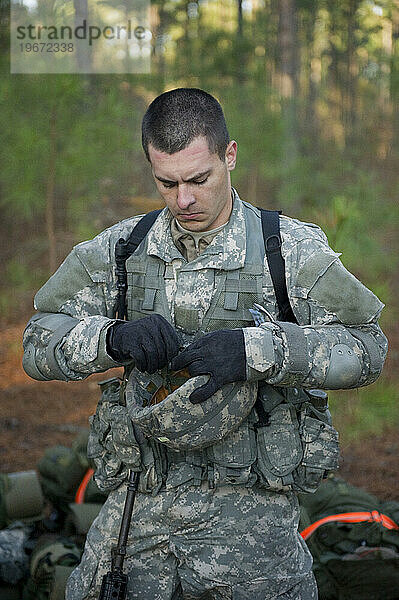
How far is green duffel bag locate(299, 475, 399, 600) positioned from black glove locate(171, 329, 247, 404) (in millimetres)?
1662

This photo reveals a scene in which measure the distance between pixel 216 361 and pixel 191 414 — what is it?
0.63 feet

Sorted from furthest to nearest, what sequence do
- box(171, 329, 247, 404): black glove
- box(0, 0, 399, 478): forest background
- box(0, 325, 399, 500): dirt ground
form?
box(0, 0, 399, 478): forest background, box(0, 325, 399, 500): dirt ground, box(171, 329, 247, 404): black glove

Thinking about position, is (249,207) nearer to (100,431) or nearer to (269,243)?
(269,243)

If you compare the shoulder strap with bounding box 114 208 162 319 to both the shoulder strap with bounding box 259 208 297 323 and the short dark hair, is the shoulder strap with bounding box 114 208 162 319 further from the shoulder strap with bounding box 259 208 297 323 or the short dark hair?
the shoulder strap with bounding box 259 208 297 323

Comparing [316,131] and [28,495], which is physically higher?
[316,131]

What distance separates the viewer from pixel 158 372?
225 centimetres

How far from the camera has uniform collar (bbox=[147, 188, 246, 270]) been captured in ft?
7.39

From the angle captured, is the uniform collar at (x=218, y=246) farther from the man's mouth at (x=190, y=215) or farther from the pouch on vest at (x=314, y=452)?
the pouch on vest at (x=314, y=452)

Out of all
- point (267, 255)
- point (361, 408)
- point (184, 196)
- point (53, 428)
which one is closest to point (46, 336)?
point (184, 196)

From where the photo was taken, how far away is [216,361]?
1.96m

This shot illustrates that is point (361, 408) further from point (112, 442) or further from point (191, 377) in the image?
point (191, 377)

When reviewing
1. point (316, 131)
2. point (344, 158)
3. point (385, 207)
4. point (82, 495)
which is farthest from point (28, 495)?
point (316, 131)

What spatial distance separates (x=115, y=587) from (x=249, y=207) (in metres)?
1.20

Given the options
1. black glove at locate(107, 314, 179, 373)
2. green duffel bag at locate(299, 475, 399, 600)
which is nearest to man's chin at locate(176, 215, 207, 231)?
black glove at locate(107, 314, 179, 373)
